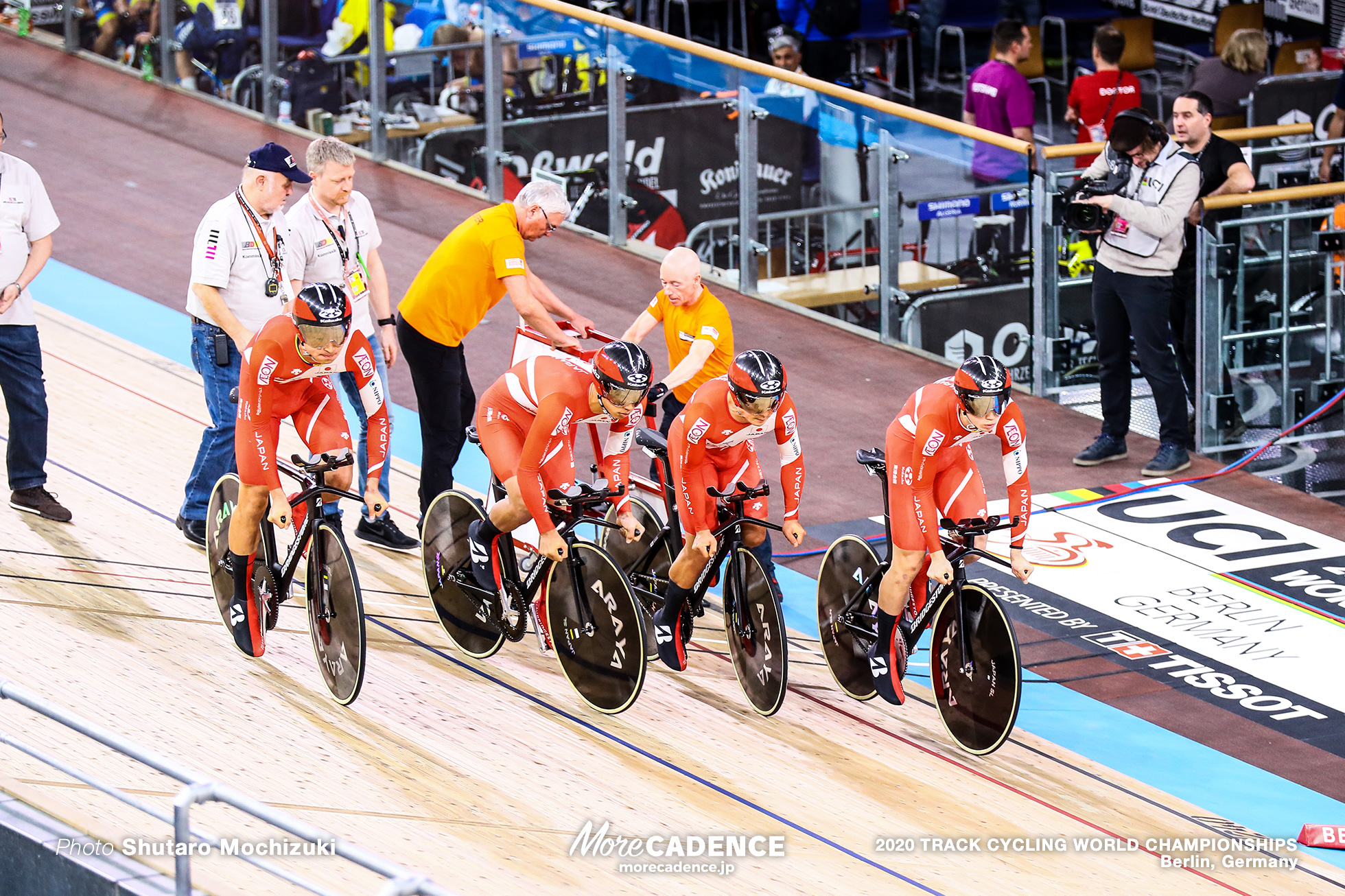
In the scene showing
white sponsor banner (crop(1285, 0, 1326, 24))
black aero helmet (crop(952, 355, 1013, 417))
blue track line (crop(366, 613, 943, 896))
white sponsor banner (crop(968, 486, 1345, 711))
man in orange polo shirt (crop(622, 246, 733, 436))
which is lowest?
white sponsor banner (crop(968, 486, 1345, 711))

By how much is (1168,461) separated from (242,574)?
4742mm

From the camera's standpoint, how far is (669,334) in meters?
7.12

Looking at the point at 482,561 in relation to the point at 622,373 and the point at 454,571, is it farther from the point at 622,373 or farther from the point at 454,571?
the point at 622,373

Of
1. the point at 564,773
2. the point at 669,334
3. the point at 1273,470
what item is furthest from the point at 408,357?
the point at 1273,470

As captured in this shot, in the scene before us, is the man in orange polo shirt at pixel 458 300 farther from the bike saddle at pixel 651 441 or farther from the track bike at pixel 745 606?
the track bike at pixel 745 606

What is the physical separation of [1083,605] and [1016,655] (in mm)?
1954

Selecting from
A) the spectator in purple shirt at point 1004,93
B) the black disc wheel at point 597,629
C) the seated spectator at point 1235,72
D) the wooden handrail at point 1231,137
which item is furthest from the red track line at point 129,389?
the seated spectator at point 1235,72

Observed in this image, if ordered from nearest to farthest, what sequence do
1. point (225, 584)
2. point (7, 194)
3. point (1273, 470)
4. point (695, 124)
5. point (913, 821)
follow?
1. point (913, 821)
2. point (225, 584)
3. point (7, 194)
4. point (1273, 470)
5. point (695, 124)

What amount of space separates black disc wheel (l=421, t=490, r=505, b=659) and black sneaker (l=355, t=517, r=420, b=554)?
1.01 metres

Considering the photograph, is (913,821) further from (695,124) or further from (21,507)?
(695,124)

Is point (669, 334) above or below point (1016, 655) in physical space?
above

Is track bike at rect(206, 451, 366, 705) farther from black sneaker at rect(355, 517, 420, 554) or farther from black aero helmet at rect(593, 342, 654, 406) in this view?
black sneaker at rect(355, 517, 420, 554)

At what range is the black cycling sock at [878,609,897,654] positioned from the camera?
5.90 metres

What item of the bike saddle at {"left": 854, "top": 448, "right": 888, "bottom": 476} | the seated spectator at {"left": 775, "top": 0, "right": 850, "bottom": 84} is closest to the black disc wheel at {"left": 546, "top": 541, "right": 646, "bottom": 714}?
the bike saddle at {"left": 854, "top": 448, "right": 888, "bottom": 476}
